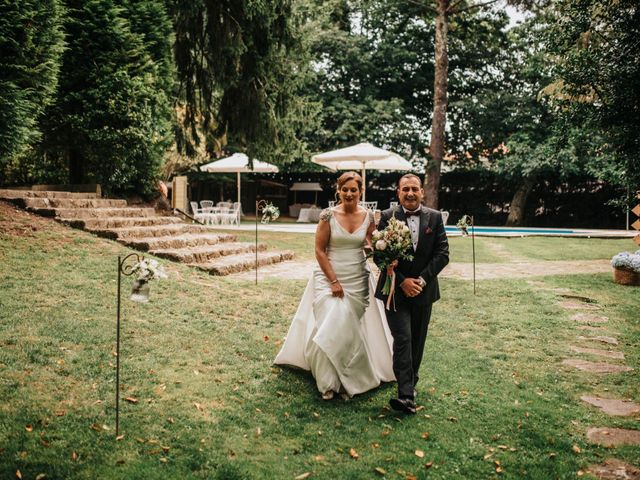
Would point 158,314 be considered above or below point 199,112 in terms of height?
below

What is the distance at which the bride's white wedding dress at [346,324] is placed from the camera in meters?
4.12

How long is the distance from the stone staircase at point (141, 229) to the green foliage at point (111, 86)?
3.18ft

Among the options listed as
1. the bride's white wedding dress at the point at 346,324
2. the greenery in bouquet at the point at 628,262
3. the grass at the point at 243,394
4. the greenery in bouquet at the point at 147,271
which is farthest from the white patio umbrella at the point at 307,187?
the greenery in bouquet at the point at 147,271

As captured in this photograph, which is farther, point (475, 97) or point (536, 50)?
point (475, 97)

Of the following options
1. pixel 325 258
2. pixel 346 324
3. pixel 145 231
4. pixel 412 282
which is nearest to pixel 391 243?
pixel 412 282

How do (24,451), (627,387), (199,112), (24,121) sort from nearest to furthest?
(24,451), (627,387), (24,121), (199,112)

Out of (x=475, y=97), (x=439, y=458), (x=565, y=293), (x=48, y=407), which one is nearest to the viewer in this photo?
(x=439, y=458)

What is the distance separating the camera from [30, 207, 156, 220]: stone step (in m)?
8.79

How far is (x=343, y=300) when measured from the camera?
4.18 metres

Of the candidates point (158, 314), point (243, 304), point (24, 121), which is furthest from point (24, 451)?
point (24, 121)

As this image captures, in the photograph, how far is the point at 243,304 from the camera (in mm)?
6742

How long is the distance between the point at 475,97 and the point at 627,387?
20.7 metres

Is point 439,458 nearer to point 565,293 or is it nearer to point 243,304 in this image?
point 243,304

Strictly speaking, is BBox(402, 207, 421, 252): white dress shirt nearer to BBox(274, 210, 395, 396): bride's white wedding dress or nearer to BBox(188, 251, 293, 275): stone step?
BBox(274, 210, 395, 396): bride's white wedding dress
